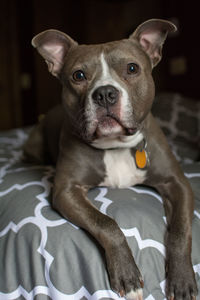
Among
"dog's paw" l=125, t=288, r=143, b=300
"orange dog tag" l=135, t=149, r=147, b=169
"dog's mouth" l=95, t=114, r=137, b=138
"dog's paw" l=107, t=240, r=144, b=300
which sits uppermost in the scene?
"dog's mouth" l=95, t=114, r=137, b=138

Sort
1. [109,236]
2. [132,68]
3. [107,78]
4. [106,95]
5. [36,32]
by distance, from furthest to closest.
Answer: [36,32]
[132,68]
[107,78]
[106,95]
[109,236]

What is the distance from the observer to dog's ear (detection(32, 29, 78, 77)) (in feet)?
6.15

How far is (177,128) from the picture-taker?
10.9ft

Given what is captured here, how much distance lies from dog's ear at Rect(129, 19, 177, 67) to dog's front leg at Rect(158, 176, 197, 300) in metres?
0.77

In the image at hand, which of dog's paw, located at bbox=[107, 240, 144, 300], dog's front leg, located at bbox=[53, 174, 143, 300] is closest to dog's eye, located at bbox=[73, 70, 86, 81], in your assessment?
dog's front leg, located at bbox=[53, 174, 143, 300]

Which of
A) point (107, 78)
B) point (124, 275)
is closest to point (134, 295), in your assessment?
point (124, 275)

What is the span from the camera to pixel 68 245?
1451mm

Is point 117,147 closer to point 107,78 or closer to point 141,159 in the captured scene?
point 141,159

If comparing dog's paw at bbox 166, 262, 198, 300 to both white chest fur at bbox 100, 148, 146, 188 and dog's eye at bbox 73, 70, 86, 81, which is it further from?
dog's eye at bbox 73, 70, 86, 81

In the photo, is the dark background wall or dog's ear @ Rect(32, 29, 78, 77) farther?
the dark background wall

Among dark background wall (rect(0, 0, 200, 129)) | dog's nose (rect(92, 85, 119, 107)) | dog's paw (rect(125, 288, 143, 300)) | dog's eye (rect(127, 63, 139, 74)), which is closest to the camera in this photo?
dog's paw (rect(125, 288, 143, 300))

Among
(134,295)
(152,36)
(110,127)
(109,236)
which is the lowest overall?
(134,295)

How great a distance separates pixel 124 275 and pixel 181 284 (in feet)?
0.78

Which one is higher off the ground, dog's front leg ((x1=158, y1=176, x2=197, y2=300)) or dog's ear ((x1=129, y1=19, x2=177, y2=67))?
dog's ear ((x1=129, y1=19, x2=177, y2=67))
